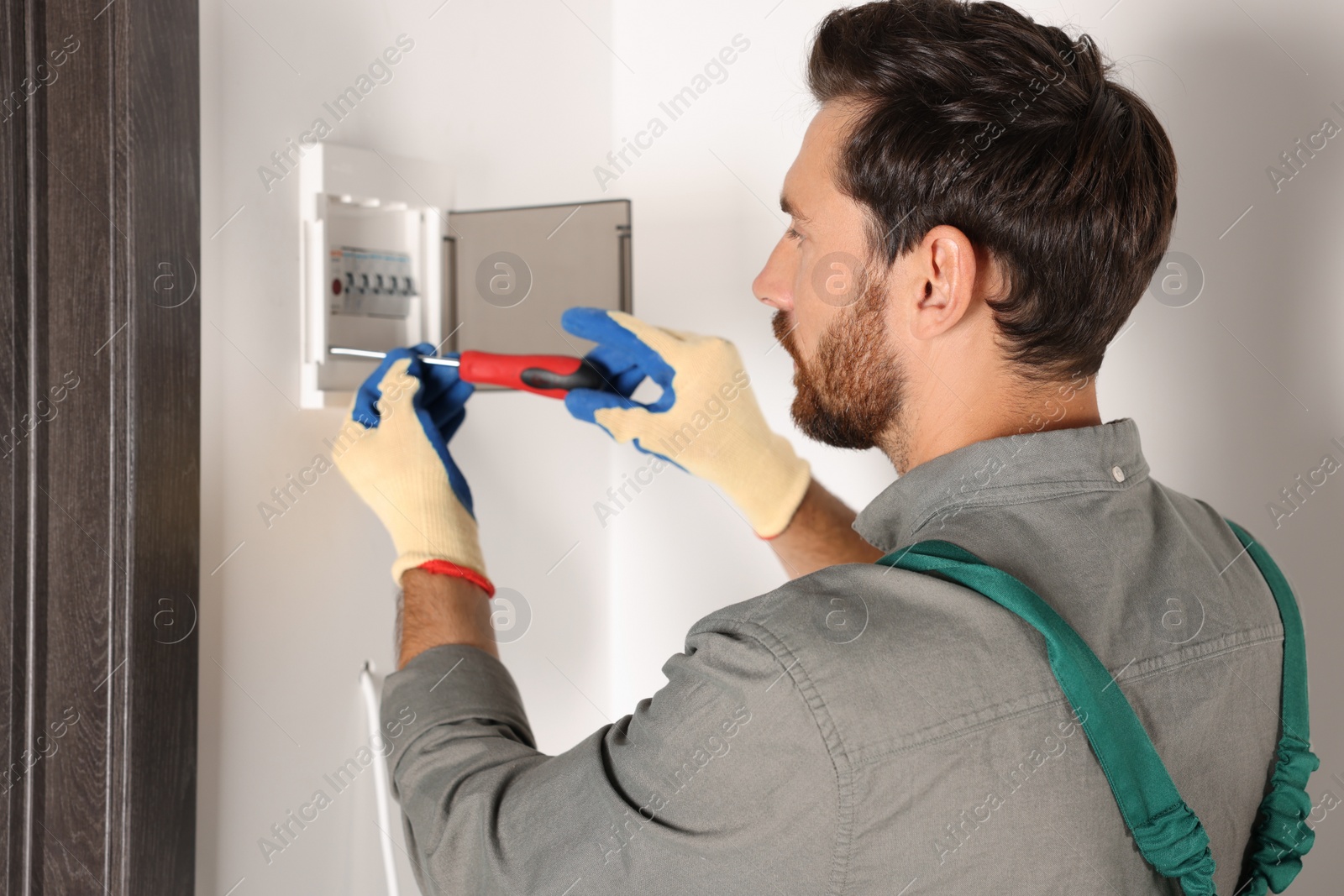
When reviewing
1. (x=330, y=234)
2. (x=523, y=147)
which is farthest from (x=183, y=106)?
(x=523, y=147)

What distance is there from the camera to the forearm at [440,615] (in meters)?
0.83

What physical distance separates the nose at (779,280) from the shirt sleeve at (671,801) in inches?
14.1

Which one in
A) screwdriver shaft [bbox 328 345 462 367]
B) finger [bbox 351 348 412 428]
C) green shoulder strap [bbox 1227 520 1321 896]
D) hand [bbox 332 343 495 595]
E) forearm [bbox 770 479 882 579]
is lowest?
green shoulder strap [bbox 1227 520 1321 896]

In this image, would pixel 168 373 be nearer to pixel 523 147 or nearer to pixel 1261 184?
pixel 523 147

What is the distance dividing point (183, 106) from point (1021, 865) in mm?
810

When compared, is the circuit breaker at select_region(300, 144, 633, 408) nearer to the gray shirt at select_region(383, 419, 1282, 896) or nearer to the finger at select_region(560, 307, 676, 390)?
the finger at select_region(560, 307, 676, 390)

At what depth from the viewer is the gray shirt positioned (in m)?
0.56

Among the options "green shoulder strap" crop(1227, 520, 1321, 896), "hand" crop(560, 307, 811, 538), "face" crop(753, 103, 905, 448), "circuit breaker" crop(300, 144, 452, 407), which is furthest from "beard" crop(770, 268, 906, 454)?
"circuit breaker" crop(300, 144, 452, 407)

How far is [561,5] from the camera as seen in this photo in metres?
1.24

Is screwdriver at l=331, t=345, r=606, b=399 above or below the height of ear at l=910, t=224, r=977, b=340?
below

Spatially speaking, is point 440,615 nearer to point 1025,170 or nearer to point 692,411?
point 692,411

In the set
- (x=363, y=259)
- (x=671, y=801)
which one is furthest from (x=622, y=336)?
(x=671, y=801)

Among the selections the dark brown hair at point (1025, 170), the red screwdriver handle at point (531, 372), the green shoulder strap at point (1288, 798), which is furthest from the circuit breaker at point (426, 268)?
the green shoulder strap at point (1288, 798)

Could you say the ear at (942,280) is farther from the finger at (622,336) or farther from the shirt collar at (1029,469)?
the finger at (622,336)
